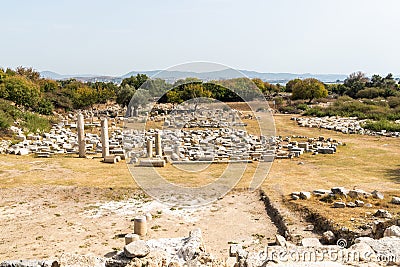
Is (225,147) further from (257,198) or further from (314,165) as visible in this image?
(257,198)

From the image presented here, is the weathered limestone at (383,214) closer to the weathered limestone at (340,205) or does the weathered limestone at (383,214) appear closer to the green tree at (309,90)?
the weathered limestone at (340,205)

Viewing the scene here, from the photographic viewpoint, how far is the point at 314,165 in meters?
20.1

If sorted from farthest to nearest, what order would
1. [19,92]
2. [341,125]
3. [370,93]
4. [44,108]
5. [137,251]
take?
[370,93] → [44,108] → [19,92] → [341,125] → [137,251]

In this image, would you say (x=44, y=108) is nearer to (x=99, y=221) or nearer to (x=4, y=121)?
(x=4, y=121)

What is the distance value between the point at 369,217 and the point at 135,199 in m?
8.07

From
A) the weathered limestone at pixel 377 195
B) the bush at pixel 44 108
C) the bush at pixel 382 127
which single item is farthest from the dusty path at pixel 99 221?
the bush at pixel 44 108

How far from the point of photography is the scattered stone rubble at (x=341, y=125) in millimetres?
31325

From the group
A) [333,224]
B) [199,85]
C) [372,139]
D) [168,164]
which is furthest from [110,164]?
[199,85]

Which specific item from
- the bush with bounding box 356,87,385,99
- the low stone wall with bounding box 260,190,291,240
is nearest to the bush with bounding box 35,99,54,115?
the low stone wall with bounding box 260,190,291,240

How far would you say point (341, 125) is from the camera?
3588 centimetres

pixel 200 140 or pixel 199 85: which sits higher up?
pixel 199 85

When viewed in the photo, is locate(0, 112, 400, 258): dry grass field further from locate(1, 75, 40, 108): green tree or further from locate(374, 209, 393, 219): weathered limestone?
locate(1, 75, 40, 108): green tree

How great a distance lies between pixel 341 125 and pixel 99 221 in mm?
29281

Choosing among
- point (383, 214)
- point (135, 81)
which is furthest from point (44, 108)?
point (383, 214)
